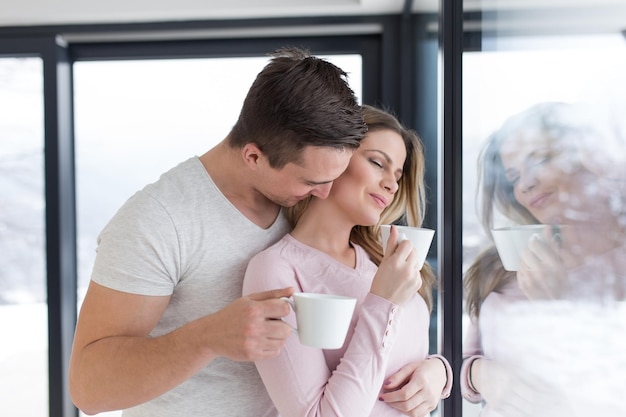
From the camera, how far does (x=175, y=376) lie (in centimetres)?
97

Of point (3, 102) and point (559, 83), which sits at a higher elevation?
point (3, 102)

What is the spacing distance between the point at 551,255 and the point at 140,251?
70cm

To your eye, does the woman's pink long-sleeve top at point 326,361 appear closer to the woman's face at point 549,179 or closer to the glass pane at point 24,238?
the woman's face at point 549,179

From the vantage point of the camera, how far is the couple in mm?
972

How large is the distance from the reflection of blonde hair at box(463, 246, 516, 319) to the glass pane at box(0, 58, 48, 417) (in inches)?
82.4

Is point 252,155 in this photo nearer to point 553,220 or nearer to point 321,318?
point 321,318

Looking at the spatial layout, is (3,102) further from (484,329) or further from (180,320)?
(484,329)

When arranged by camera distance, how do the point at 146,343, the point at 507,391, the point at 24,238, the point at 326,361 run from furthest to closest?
the point at 24,238 → the point at 326,361 → the point at 146,343 → the point at 507,391

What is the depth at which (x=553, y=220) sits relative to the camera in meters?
0.50

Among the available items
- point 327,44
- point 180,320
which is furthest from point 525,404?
point 327,44

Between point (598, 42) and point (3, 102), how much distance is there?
2.69 m

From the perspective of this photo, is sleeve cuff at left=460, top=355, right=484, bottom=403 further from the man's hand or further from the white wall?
the white wall

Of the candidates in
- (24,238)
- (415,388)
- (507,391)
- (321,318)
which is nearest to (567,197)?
(507,391)

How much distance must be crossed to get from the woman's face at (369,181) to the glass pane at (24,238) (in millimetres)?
1831
